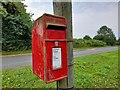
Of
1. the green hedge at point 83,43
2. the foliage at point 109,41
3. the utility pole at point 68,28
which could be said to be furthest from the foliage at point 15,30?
the foliage at point 109,41

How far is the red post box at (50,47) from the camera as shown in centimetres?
143

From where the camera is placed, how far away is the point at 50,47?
1.46 metres

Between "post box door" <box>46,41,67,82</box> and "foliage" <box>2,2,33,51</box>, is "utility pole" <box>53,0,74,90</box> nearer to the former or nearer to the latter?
"post box door" <box>46,41,67,82</box>

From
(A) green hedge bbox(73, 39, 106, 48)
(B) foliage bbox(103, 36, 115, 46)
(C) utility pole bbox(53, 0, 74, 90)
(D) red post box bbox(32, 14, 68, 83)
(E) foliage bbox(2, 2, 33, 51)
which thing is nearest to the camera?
(D) red post box bbox(32, 14, 68, 83)

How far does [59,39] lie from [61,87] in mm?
424

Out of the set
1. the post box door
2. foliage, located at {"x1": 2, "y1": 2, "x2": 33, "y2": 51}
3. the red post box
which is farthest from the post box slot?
foliage, located at {"x1": 2, "y1": 2, "x2": 33, "y2": 51}

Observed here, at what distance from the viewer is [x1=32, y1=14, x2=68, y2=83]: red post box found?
56.4 inches

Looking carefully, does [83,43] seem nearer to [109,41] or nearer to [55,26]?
[109,41]

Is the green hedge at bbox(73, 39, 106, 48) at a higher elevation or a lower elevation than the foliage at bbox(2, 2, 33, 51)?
lower

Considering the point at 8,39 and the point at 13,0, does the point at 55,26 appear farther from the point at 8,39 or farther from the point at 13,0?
the point at 8,39

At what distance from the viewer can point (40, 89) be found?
3.89m

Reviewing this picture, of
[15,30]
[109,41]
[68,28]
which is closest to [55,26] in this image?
[68,28]

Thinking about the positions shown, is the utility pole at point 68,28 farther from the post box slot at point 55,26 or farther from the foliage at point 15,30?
the foliage at point 15,30

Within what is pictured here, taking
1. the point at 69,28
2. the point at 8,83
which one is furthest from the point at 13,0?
the point at 69,28
